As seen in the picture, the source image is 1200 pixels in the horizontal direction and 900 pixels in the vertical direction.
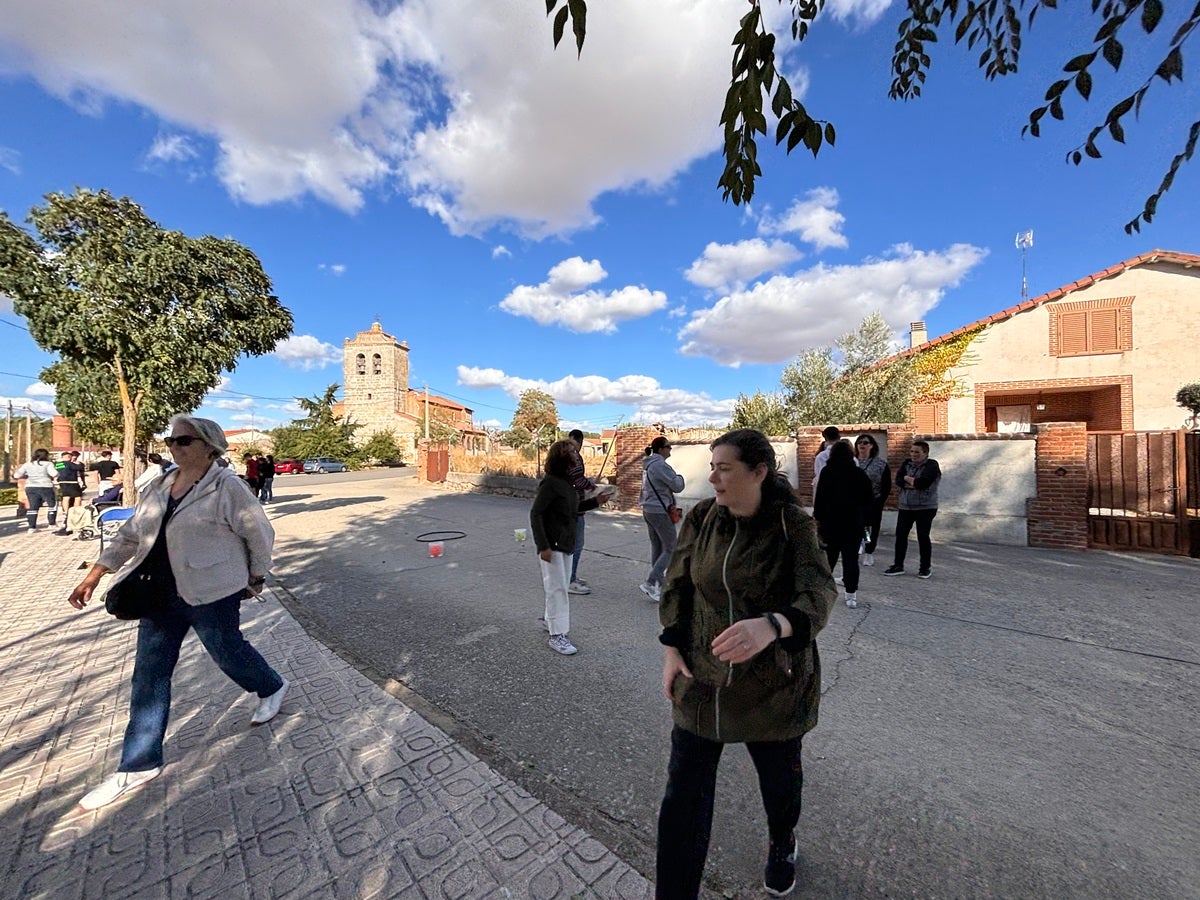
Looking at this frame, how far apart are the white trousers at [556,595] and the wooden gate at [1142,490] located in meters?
8.60

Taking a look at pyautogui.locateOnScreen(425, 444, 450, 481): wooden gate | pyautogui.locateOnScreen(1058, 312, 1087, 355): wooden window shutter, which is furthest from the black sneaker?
pyautogui.locateOnScreen(425, 444, 450, 481): wooden gate

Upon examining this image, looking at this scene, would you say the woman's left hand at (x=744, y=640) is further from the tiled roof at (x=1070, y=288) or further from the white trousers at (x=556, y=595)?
the tiled roof at (x=1070, y=288)

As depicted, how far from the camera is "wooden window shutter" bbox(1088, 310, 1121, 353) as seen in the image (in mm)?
14383

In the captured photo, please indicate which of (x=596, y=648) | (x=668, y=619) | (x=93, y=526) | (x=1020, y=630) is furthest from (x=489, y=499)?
(x=668, y=619)

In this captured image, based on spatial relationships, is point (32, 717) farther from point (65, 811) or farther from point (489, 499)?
point (489, 499)

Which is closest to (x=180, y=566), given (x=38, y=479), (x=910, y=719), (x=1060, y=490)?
(x=910, y=719)

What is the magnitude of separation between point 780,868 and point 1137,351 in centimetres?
2001

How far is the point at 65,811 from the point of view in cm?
217

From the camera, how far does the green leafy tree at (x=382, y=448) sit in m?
51.7

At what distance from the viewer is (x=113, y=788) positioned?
224cm

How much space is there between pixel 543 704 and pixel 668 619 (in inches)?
70.4

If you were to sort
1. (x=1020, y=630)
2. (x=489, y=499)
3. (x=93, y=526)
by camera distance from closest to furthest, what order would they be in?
(x=1020, y=630)
(x=93, y=526)
(x=489, y=499)

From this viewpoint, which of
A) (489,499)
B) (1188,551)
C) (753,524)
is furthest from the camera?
(489,499)

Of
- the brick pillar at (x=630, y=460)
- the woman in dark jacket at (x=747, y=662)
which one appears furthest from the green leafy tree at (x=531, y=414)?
the woman in dark jacket at (x=747, y=662)
